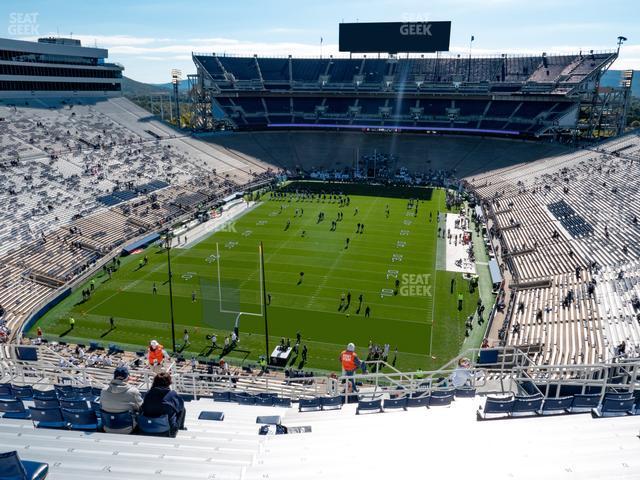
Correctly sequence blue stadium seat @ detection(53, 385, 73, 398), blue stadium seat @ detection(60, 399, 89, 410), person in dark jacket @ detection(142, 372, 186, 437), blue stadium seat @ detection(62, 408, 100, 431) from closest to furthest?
person in dark jacket @ detection(142, 372, 186, 437)
blue stadium seat @ detection(62, 408, 100, 431)
blue stadium seat @ detection(60, 399, 89, 410)
blue stadium seat @ detection(53, 385, 73, 398)

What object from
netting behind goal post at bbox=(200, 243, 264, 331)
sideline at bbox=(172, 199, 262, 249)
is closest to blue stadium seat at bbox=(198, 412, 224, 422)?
netting behind goal post at bbox=(200, 243, 264, 331)

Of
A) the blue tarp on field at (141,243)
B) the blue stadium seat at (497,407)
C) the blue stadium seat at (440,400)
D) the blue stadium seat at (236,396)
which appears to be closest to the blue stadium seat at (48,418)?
the blue stadium seat at (236,396)

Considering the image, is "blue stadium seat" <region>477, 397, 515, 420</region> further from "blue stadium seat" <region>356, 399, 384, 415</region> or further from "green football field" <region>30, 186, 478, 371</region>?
"green football field" <region>30, 186, 478, 371</region>

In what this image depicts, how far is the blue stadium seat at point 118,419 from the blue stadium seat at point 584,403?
7468 mm

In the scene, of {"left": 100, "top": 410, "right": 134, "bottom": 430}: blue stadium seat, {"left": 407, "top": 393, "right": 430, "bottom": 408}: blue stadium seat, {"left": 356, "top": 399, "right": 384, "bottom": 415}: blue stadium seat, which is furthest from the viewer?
{"left": 407, "top": 393, "right": 430, "bottom": 408}: blue stadium seat

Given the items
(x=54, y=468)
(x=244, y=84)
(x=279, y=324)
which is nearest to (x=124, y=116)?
(x=244, y=84)

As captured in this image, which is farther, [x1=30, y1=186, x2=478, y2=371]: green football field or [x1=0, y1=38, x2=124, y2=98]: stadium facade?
[x1=0, y1=38, x2=124, y2=98]: stadium facade

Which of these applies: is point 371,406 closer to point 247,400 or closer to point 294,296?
point 247,400

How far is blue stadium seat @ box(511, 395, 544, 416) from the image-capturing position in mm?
8850

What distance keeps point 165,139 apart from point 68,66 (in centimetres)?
1353

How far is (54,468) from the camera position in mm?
5918

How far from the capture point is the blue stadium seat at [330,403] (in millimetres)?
11352

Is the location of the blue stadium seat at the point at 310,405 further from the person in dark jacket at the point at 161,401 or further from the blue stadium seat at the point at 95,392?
the person in dark jacket at the point at 161,401

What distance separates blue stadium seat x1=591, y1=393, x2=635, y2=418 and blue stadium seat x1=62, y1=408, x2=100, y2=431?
815 cm
